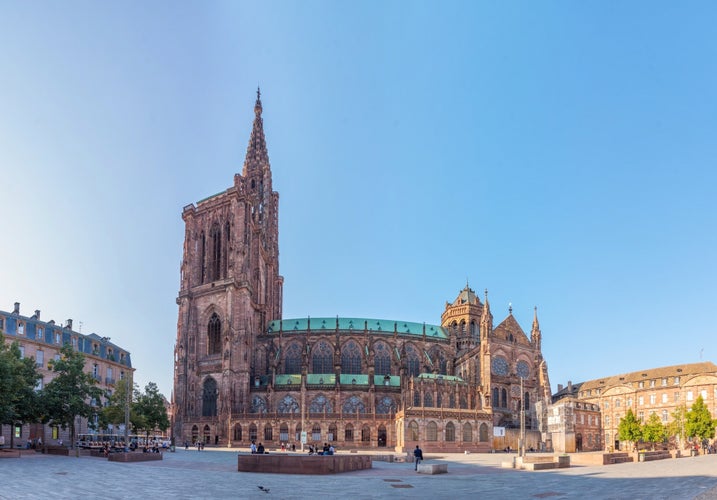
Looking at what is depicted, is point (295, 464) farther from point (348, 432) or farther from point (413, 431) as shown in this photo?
point (348, 432)

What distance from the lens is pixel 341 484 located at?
28812 millimetres

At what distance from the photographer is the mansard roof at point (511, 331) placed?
344 ft

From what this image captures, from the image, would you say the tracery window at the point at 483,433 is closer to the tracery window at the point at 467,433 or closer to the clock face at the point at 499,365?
the tracery window at the point at 467,433

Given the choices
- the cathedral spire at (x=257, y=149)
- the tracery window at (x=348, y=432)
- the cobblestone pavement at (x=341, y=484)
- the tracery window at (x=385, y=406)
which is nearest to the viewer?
the cobblestone pavement at (x=341, y=484)

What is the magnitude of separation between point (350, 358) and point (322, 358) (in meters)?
4.59

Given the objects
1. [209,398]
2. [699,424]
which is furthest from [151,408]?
[699,424]

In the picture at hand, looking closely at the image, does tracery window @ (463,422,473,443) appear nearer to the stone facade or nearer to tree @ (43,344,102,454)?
the stone facade

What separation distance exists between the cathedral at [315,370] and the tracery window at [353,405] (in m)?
0.15

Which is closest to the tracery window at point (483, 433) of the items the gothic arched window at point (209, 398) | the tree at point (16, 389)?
the gothic arched window at point (209, 398)

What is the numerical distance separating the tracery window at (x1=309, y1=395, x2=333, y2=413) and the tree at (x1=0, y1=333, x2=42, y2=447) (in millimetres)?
43162

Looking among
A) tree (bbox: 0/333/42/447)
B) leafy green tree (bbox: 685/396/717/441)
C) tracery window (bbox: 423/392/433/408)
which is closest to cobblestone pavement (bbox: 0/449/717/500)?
tree (bbox: 0/333/42/447)

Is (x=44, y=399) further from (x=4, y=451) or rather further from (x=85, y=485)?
(x=85, y=485)

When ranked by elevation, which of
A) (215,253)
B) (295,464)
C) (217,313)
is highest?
(215,253)

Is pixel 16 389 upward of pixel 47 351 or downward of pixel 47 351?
downward
